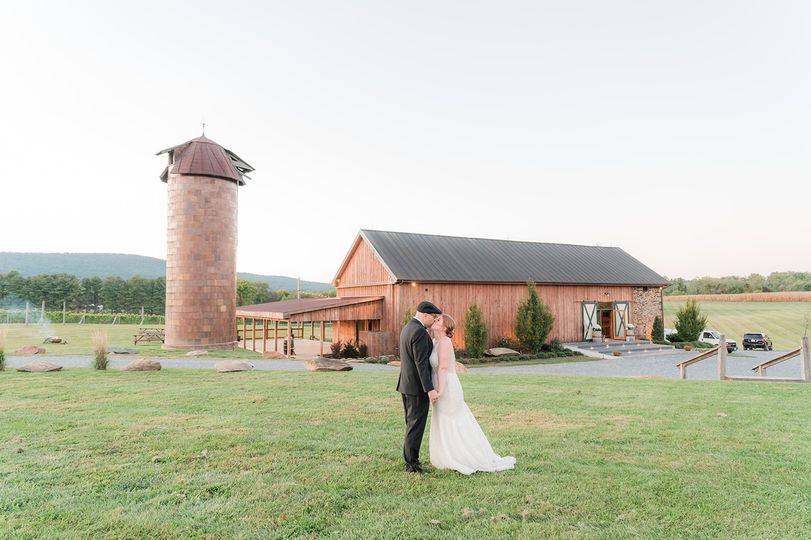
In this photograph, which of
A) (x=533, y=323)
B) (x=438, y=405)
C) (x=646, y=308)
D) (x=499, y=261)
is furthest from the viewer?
(x=646, y=308)

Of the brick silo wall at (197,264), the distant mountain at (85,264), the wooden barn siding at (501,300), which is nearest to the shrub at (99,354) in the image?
the brick silo wall at (197,264)

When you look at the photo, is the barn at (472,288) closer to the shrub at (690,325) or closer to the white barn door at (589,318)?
the white barn door at (589,318)

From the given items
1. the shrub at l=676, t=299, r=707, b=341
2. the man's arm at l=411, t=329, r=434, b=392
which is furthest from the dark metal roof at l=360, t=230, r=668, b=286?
the man's arm at l=411, t=329, r=434, b=392

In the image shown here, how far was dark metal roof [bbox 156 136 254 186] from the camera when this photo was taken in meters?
21.3

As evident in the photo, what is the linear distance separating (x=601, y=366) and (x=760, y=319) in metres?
36.1

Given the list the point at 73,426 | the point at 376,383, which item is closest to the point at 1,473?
the point at 73,426

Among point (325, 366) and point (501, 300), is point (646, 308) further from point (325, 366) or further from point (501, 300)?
point (325, 366)

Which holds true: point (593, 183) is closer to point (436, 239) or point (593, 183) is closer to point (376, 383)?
point (436, 239)

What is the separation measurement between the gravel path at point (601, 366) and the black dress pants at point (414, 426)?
9.05 meters

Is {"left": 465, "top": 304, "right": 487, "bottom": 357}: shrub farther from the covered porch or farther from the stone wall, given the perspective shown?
the stone wall

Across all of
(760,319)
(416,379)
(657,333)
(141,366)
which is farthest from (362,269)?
(760,319)

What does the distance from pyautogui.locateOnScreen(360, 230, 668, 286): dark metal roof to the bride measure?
50.7ft

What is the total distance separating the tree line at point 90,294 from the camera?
207 feet

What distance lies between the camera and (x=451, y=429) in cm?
481
